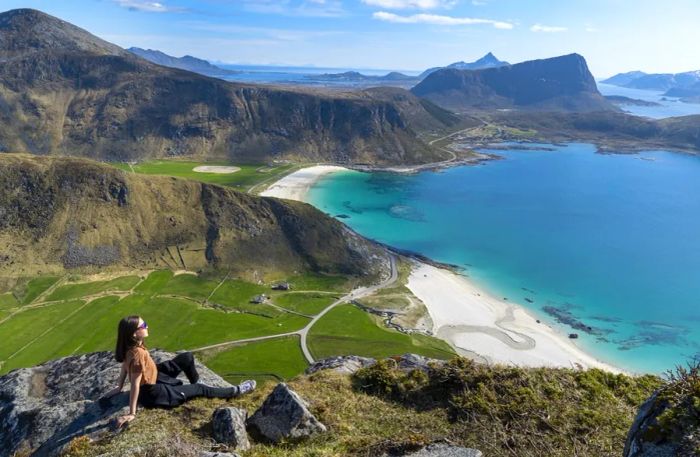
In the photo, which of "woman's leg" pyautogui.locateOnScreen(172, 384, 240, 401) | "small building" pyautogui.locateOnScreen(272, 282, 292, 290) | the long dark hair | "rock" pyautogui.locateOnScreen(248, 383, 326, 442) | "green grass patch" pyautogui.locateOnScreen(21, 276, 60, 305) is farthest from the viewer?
"small building" pyautogui.locateOnScreen(272, 282, 292, 290)

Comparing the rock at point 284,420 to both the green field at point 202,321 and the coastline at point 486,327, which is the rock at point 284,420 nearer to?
the green field at point 202,321

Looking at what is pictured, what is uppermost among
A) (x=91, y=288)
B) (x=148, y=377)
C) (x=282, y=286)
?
(x=148, y=377)

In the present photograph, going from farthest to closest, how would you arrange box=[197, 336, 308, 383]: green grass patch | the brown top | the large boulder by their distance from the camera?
box=[197, 336, 308, 383]: green grass patch
the large boulder
the brown top

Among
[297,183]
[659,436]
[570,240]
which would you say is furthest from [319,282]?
[297,183]

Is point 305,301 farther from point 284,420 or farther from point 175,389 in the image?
point 284,420

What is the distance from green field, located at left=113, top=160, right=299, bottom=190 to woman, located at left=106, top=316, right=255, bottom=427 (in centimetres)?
14444

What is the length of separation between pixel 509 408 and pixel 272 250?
8221 cm

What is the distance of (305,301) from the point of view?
80.8m

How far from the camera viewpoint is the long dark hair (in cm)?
1116

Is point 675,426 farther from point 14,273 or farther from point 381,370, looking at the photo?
point 14,273

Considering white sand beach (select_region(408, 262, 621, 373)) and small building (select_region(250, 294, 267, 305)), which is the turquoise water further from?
small building (select_region(250, 294, 267, 305))

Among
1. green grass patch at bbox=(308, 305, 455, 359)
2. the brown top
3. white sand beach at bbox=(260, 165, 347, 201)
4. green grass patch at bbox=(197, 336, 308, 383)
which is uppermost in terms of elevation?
the brown top

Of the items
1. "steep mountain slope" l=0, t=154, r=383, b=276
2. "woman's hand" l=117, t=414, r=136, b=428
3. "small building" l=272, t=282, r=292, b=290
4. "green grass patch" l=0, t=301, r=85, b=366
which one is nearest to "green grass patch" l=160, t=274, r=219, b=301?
"steep mountain slope" l=0, t=154, r=383, b=276

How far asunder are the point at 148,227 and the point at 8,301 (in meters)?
26.2
